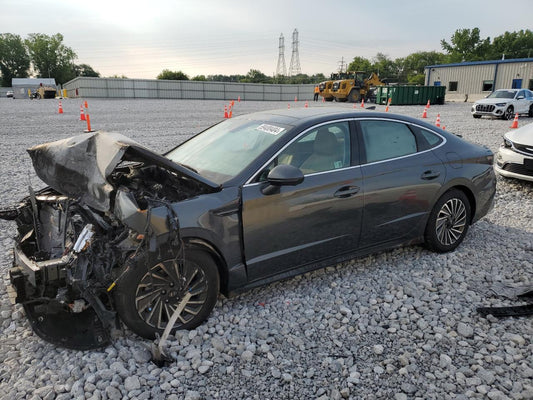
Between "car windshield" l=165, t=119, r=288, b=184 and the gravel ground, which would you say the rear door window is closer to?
"car windshield" l=165, t=119, r=288, b=184

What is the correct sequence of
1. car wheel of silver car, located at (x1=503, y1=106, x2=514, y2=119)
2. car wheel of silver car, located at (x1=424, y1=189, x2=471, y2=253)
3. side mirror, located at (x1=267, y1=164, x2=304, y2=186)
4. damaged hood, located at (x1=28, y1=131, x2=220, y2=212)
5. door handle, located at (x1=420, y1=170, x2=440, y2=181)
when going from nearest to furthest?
damaged hood, located at (x1=28, y1=131, x2=220, y2=212)
side mirror, located at (x1=267, y1=164, x2=304, y2=186)
door handle, located at (x1=420, y1=170, x2=440, y2=181)
car wheel of silver car, located at (x1=424, y1=189, x2=471, y2=253)
car wheel of silver car, located at (x1=503, y1=106, x2=514, y2=119)

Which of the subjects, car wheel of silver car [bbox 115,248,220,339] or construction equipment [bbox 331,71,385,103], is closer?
car wheel of silver car [bbox 115,248,220,339]

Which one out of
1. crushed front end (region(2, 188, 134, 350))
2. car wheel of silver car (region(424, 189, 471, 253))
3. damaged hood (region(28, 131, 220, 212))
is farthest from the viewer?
car wheel of silver car (region(424, 189, 471, 253))

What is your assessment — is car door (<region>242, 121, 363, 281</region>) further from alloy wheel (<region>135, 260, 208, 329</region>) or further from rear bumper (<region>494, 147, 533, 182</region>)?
rear bumper (<region>494, 147, 533, 182</region>)

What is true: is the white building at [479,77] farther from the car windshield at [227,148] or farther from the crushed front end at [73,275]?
the crushed front end at [73,275]

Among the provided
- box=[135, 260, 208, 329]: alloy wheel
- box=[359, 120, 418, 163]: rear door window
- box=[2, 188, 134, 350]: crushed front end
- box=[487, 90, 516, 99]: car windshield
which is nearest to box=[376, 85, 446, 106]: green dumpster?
box=[487, 90, 516, 99]: car windshield

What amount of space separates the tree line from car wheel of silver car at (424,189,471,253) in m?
70.1

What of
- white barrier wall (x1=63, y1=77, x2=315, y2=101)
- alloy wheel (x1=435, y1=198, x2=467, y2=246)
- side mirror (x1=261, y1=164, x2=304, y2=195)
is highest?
white barrier wall (x1=63, y1=77, x2=315, y2=101)

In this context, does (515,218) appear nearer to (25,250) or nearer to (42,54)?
(25,250)

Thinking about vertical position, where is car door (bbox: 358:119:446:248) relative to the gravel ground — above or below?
above

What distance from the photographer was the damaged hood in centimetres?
285

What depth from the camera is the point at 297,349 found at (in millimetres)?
2992

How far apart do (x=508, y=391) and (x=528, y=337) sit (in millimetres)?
740

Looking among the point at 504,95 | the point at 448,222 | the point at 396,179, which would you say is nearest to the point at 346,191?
the point at 396,179
